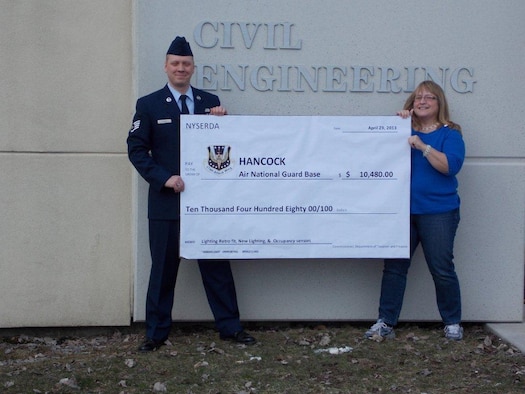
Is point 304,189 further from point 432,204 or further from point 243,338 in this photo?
point 243,338

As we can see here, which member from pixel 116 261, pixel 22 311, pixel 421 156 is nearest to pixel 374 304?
pixel 421 156

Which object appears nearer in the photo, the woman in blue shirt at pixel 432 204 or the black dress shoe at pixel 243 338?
the woman in blue shirt at pixel 432 204

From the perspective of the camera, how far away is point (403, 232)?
6.42m

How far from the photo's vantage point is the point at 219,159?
6312 millimetres

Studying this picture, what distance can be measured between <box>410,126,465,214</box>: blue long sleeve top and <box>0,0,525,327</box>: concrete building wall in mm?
479

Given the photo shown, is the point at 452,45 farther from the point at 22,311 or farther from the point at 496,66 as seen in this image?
the point at 22,311

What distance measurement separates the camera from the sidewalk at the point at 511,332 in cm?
642

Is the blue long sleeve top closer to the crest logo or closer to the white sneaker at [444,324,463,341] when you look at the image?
the white sneaker at [444,324,463,341]

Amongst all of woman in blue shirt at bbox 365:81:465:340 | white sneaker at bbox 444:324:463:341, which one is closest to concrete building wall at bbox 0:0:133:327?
woman in blue shirt at bbox 365:81:465:340

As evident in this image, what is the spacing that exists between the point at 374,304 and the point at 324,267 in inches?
19.9

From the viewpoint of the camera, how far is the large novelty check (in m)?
6.32

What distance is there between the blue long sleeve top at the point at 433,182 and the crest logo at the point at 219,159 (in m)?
1.40

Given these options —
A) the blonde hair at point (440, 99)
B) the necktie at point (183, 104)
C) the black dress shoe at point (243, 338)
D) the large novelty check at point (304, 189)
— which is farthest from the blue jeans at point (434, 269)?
the necktie at point (183, 104)

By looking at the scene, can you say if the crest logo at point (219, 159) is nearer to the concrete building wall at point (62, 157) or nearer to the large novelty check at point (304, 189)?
the large novelty check at point (304, 189)
